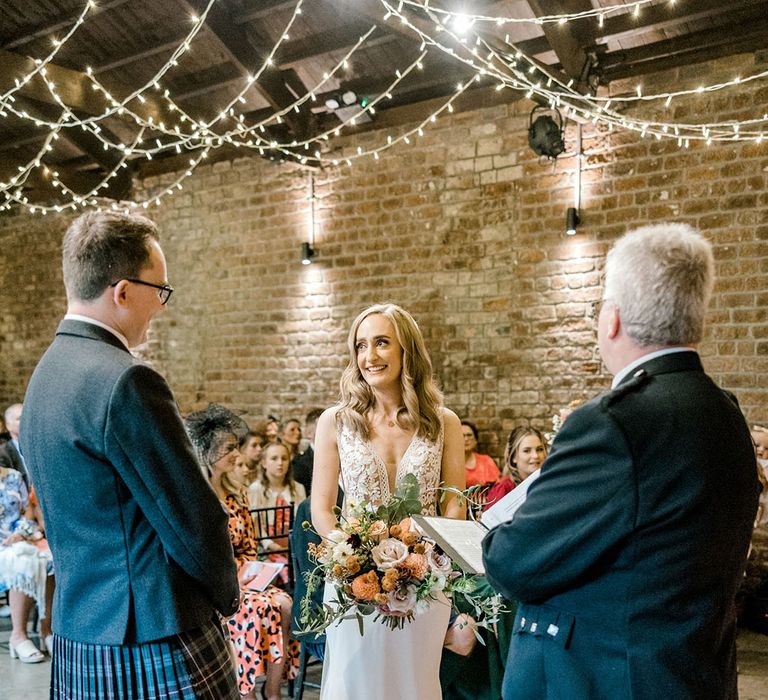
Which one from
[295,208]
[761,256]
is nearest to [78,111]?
[295,208]

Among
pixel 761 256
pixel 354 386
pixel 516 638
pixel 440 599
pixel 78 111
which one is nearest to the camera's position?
pixel 516 638

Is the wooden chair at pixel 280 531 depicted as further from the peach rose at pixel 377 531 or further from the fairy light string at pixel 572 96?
the fairy light string at pixel 572 96

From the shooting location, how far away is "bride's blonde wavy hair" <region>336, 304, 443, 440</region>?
8.26ft

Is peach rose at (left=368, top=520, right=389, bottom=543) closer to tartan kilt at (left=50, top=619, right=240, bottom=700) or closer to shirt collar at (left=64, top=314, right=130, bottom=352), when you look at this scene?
tartan kilt at (left=50, top=619, right=240, bottom=700)

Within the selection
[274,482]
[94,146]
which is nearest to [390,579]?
[274,482]

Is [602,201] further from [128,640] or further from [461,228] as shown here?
[128,640]

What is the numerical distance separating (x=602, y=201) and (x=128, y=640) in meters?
4.80

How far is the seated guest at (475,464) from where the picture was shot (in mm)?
5407

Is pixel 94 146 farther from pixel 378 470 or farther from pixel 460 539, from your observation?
pixel 460 539

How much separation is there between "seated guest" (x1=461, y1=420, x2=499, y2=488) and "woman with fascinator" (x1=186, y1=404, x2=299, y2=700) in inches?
81.9

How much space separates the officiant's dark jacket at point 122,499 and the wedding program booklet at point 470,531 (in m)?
0.48

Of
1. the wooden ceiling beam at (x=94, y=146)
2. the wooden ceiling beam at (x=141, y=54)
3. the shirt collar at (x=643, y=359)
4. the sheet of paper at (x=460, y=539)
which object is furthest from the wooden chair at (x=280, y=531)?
the wooden ceiling beam at (x=94, y=146)

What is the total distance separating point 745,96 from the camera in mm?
4910

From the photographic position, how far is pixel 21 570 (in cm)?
425
